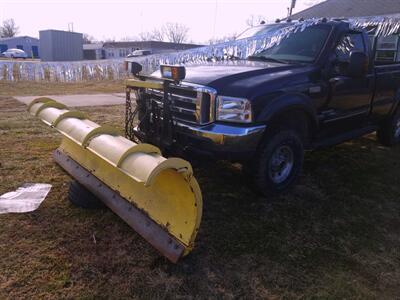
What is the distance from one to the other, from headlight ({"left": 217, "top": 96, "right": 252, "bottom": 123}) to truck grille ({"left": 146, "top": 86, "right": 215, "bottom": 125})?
8cm

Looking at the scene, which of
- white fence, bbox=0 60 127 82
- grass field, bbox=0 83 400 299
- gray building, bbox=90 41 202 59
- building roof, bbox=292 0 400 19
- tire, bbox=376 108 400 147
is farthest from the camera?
gray building, bbox=90 41 202 59

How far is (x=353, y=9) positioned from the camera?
641 inches

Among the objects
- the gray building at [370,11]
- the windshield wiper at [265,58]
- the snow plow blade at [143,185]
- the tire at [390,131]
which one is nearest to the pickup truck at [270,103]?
the windshield wiper at [265,58]

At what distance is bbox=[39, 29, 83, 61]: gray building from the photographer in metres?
38.6

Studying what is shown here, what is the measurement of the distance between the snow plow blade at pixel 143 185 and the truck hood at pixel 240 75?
1.16m

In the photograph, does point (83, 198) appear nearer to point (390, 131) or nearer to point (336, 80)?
point (336, 80)

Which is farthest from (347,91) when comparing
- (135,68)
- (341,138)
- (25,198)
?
(25,198)

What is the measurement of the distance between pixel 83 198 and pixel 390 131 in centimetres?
540

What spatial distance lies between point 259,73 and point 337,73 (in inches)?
50.4

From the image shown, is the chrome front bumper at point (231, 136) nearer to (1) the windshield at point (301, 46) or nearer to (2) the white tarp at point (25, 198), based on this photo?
(1) the windshield at point (301, 46)

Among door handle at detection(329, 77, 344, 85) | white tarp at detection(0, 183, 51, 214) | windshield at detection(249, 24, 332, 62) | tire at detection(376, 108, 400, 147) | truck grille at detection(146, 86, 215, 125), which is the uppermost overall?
windshield at detection(249, 24, 332, 62)

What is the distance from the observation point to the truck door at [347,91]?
4.64 meters

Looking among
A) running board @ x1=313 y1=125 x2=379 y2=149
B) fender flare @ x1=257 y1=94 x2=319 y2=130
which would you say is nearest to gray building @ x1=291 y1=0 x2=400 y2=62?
running board @ x1=313 y1=125 x2=379 y2=149

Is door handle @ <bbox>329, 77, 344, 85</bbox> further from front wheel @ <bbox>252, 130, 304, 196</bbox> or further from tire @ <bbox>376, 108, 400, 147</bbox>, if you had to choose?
tire @ <bbox>376, 108, 400, 147</bbox>
